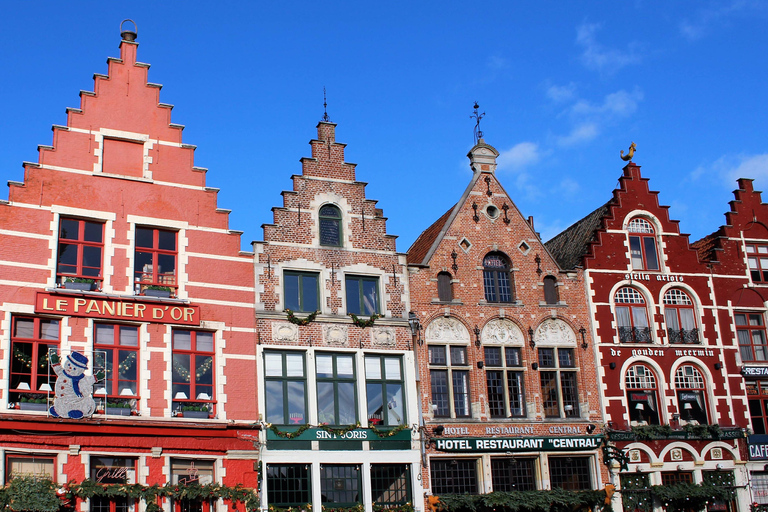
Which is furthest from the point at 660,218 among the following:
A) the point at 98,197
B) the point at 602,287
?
the point at 98,197

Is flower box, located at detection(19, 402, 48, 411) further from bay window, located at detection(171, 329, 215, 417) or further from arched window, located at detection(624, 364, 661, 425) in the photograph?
arched window, located at detection(624, 364, 661, 425)

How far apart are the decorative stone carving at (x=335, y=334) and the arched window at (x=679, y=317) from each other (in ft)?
33.5

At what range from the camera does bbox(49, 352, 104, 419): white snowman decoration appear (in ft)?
70.6

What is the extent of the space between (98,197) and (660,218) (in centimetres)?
1711

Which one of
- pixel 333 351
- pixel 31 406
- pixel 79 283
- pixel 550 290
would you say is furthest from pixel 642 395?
pixel 31 406

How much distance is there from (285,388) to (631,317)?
1099 centimetres

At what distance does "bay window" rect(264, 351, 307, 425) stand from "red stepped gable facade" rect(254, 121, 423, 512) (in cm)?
3

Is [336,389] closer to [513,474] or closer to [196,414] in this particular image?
[196,414]

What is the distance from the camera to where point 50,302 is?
22359mm

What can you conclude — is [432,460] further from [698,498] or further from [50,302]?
[50,302]

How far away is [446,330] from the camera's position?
26.8 meters

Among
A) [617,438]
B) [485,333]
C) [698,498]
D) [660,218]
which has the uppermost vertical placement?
[660,218]

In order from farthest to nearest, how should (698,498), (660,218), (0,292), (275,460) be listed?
(660,218)
(698,498)
(275,460)
(0,292)

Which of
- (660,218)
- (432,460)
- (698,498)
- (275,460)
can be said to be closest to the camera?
(275,460)
